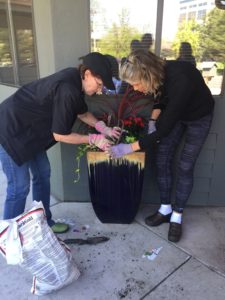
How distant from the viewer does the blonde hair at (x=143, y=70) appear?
187 cm

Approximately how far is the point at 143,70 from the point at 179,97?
308 mm

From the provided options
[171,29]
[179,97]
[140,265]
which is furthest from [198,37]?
[140,265]

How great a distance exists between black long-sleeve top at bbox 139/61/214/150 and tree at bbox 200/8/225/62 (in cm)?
43

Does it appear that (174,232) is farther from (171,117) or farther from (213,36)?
(213,36)

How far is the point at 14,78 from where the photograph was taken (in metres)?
3.39

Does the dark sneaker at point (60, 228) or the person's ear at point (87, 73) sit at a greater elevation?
the person's ear at point (87, 73)

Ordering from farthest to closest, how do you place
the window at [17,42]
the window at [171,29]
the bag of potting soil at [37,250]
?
the window at [17,42], the window at [171,29], the bag of potting soil at [37,250]

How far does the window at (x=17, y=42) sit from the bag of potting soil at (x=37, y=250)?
165cm

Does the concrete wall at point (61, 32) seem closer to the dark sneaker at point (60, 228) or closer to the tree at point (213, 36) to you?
the tree at point (213, 36)

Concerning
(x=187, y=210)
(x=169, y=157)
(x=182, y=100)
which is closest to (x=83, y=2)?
(x=182, y=100)

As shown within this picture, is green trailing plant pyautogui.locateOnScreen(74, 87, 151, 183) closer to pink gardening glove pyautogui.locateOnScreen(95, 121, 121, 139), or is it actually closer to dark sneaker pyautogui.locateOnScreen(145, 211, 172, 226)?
pink gardening glove pyautogui.locateOnScreen(95, 121, 121, 139)

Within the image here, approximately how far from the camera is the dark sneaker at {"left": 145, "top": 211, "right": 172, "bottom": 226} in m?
2.56

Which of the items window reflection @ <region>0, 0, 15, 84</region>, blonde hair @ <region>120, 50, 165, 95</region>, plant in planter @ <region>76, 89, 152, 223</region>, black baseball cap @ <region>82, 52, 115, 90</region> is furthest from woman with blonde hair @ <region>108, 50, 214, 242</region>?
window reflection @ <region>0, 0, 15, 84</region>

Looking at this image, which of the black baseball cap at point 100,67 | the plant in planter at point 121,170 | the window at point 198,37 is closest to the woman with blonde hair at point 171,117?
the plant in planter at point 121,170
